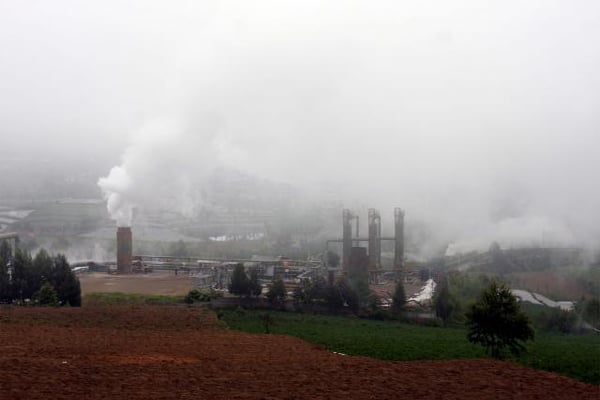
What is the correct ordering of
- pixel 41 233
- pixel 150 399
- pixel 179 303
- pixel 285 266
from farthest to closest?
pixel 41 233
pixel 285 266
pixel 179 303
pixel 150 399

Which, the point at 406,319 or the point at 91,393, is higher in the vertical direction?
the point at 91,393

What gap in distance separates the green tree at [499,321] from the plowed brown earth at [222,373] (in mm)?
2848

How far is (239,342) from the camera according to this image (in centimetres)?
1573

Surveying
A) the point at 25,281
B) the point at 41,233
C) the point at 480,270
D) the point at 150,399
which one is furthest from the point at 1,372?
the point at 41,233

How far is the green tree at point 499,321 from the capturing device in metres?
15.8

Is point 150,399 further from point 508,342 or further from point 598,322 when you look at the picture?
point 598,322

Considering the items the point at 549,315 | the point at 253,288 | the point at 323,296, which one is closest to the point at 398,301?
the point at 323,296

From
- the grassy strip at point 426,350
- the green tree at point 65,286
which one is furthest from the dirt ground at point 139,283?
the grassy strip at point 426,350

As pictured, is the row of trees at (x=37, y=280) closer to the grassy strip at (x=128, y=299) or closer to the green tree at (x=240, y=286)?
the grassy strip at (x=128, y=299)

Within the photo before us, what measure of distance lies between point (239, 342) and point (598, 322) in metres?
23.7

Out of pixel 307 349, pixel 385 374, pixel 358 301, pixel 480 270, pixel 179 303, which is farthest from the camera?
pixel 480 270

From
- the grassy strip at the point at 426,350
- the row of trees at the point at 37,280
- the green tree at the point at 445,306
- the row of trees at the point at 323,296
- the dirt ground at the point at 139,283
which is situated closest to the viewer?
the grassy strip at the point at 426,350

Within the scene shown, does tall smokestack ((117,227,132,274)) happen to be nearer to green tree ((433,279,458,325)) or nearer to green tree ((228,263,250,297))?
green tree ((228,263,250,297))

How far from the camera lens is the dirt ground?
36.5 meters
